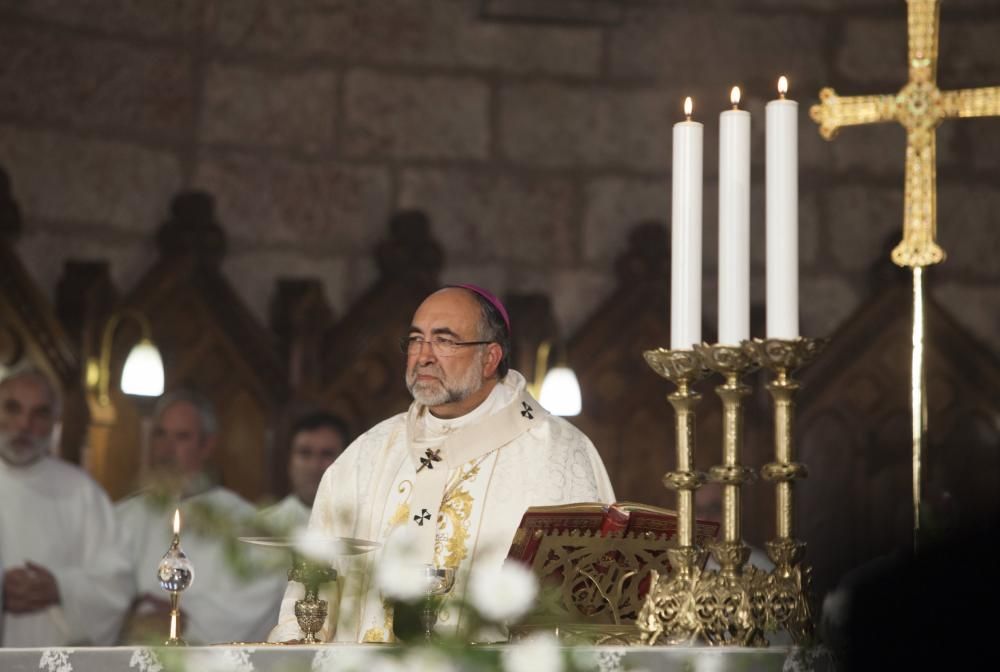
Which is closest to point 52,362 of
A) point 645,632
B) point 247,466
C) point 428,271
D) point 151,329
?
point 151,329

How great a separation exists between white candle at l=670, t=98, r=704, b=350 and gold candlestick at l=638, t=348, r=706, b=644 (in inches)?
1.3

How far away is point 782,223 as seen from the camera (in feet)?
7.25

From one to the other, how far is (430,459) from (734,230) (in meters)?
2.14

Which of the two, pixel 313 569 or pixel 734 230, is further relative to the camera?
pixel 313 569

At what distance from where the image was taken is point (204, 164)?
7434 millimetres

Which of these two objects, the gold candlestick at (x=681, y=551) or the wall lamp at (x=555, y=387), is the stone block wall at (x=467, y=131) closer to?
A: the wall lamp at (x=555, y=387)

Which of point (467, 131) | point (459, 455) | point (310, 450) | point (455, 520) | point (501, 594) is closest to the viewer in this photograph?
point (501, 594)

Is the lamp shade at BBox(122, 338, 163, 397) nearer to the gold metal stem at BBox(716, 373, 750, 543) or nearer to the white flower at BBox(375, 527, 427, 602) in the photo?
the gold metal stem at BBox(716, 373, 750, 543)

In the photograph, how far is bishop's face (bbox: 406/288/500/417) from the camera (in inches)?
167

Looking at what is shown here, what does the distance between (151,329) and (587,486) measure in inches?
136

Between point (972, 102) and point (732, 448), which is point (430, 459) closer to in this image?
point (972, 102)

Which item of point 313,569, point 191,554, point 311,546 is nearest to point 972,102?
point 313,569

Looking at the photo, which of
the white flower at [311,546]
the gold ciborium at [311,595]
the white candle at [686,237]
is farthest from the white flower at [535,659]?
the gold ciborium at [311,595]

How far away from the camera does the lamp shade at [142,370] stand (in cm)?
678
